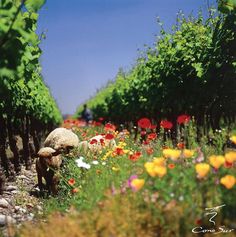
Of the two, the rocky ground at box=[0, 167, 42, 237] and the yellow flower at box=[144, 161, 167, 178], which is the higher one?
the yellow flower at box=[144, 161, 167, 178]

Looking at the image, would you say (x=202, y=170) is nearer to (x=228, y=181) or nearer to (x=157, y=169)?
(x=228, y=181)

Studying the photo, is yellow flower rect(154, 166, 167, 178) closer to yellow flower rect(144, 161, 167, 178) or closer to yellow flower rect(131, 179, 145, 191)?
yellow flower rect(144, 161, 167, 178)

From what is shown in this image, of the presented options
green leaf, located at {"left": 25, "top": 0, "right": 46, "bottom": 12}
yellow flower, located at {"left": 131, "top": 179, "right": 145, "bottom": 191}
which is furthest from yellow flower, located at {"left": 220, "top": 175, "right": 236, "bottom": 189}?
green leaf, located at {"left": 25, "top": 0, "right": 46, "bottom": 12}

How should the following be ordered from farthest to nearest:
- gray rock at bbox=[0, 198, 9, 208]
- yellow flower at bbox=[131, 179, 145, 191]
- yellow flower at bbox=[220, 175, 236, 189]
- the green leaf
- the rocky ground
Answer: gray rock at bbox=[0, 198, 9, 208] < the rocky ground < the green leaf < yellow flower at bbox=[131, 179, 145, 191] < yellow flower at bbox=[220, 175, 236, 189]

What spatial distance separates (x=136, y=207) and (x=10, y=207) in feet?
17.9

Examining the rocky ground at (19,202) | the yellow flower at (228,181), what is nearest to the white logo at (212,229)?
the yellow flower at (228,181)

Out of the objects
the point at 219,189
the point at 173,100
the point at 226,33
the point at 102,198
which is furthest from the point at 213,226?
the point at 173,100

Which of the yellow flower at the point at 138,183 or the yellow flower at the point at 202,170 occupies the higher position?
the yellow flower at the point at 202,170

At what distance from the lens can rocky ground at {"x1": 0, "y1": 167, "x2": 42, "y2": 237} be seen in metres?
8.77

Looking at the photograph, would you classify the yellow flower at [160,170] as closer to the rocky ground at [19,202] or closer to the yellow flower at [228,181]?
the yellow flower at [228,181]

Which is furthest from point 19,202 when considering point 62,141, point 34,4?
point 34,4

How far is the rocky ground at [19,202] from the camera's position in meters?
8.77

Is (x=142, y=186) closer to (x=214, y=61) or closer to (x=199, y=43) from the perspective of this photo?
(x=214, y=61)

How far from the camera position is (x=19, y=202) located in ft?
35.8
